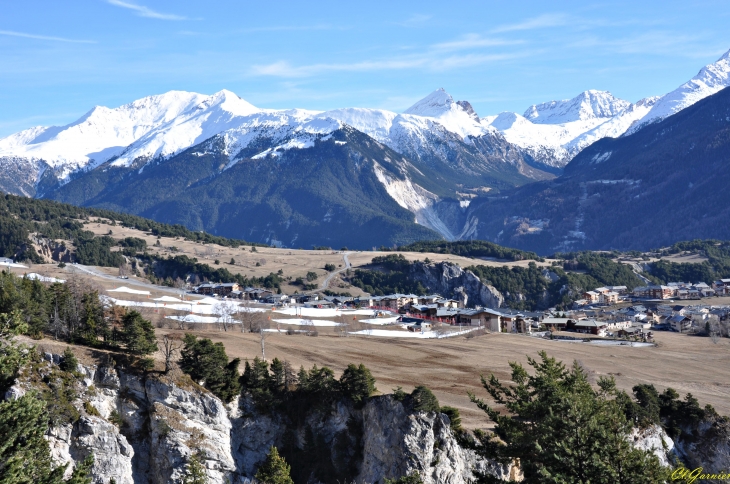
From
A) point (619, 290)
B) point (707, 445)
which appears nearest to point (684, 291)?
point (619, 290)

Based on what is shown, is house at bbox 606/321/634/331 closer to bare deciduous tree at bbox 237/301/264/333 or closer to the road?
bare deciduous tree at bbox 237/301/264/333

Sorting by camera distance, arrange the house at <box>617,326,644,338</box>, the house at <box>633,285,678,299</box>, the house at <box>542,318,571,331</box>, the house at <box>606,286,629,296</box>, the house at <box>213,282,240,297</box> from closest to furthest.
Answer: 1. the house at <box>617,326,644,338</box>
2. the house at <box>542,318,571,331</box>
3. the house at <box>213,282,240,297</box>
4. the house at <box>633,285,678,299</box>
5. the house at <box>606,286,629,296</box>

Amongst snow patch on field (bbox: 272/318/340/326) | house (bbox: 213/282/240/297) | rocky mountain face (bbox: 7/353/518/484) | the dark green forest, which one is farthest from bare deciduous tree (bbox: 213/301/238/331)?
the dark green forest

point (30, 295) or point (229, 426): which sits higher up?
point (30, 295)

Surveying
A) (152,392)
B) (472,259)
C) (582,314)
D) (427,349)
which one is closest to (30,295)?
(152,392)

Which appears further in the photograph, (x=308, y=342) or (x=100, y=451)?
(x=308, y=342)

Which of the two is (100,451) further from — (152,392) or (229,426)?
(229,426)

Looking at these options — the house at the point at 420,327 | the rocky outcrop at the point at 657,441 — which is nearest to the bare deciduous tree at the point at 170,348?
the rocky outcrop at the point at 657,441
